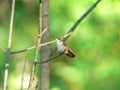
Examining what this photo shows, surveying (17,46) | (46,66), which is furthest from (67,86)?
(46,66)

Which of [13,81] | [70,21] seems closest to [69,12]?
[70,21]

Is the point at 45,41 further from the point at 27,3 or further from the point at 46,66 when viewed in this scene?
the point at 27,3

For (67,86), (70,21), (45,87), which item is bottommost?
(45,87)

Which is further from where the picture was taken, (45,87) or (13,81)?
(13,81)

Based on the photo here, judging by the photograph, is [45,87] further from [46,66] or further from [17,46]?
[17,46]

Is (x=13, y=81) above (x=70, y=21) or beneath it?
beneath

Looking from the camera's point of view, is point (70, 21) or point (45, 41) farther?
point (70, 21)
